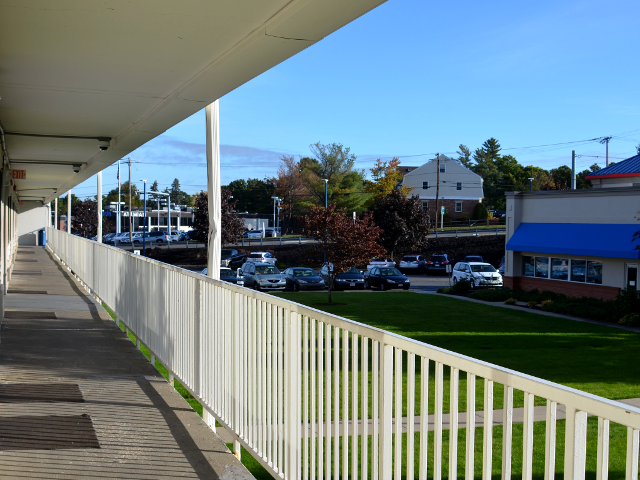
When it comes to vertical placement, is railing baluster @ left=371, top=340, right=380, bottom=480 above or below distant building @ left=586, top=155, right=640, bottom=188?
below

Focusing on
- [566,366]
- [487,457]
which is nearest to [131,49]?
[487,457]

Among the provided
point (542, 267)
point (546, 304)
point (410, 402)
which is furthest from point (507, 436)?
point (542, 267)

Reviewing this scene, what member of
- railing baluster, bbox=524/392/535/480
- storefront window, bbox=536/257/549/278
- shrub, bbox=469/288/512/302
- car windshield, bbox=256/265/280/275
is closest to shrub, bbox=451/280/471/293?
shrub, bbox=469/288/512/302

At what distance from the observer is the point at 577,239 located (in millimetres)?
29719

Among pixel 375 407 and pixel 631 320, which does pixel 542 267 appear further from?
pixel 375 407

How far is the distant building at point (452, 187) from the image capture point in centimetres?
9007

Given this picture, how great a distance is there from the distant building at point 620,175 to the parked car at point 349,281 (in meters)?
14.5

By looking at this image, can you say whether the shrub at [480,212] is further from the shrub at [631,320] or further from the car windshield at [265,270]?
the shrub at [631,320]

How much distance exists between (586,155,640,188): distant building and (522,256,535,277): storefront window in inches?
278

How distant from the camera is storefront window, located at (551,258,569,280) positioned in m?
30.8

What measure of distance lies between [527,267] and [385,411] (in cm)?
3203

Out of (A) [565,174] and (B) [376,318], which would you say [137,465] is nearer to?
(B) [376,318]

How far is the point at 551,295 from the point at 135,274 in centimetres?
2320

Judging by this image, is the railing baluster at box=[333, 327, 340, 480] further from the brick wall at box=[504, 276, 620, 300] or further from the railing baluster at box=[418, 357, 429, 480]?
the brick wall at box=[504, 276, 620, 300]
